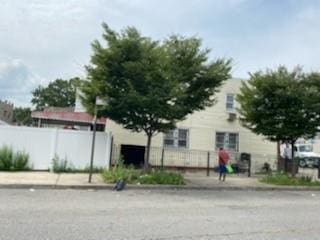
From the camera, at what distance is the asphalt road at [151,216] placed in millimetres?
7988

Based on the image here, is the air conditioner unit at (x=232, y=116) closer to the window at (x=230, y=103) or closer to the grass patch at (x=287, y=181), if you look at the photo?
the window at (x=230, y=103)

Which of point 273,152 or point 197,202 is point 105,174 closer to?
point 197,202

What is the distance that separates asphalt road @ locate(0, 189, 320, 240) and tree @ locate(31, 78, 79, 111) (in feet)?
230

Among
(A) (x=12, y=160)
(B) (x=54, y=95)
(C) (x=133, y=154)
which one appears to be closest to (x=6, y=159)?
(A) (x=12, y=160)

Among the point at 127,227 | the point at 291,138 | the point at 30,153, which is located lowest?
the point at 127,227

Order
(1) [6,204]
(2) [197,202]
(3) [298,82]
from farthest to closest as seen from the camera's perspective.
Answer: (3) [298,82]
(2) [197,202]
(1) [6,204]

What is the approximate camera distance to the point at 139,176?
16.8 meters

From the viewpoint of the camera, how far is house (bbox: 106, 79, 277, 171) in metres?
25.2

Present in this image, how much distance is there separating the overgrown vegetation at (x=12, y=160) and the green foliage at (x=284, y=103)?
984 cm

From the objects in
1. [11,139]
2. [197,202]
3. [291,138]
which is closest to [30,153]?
[11,139]

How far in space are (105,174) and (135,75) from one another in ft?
12.5

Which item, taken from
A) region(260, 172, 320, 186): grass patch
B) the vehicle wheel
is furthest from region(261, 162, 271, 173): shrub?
the vehicle wheel

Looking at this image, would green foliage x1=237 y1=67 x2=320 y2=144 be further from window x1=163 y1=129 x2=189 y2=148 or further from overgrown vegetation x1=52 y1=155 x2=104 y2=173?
overgrown vegetation x1=52 y1=155 x2=104 y2=173

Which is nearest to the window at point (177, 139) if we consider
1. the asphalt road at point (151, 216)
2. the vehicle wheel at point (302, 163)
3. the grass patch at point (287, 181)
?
the grass patch at point (287, 181)
